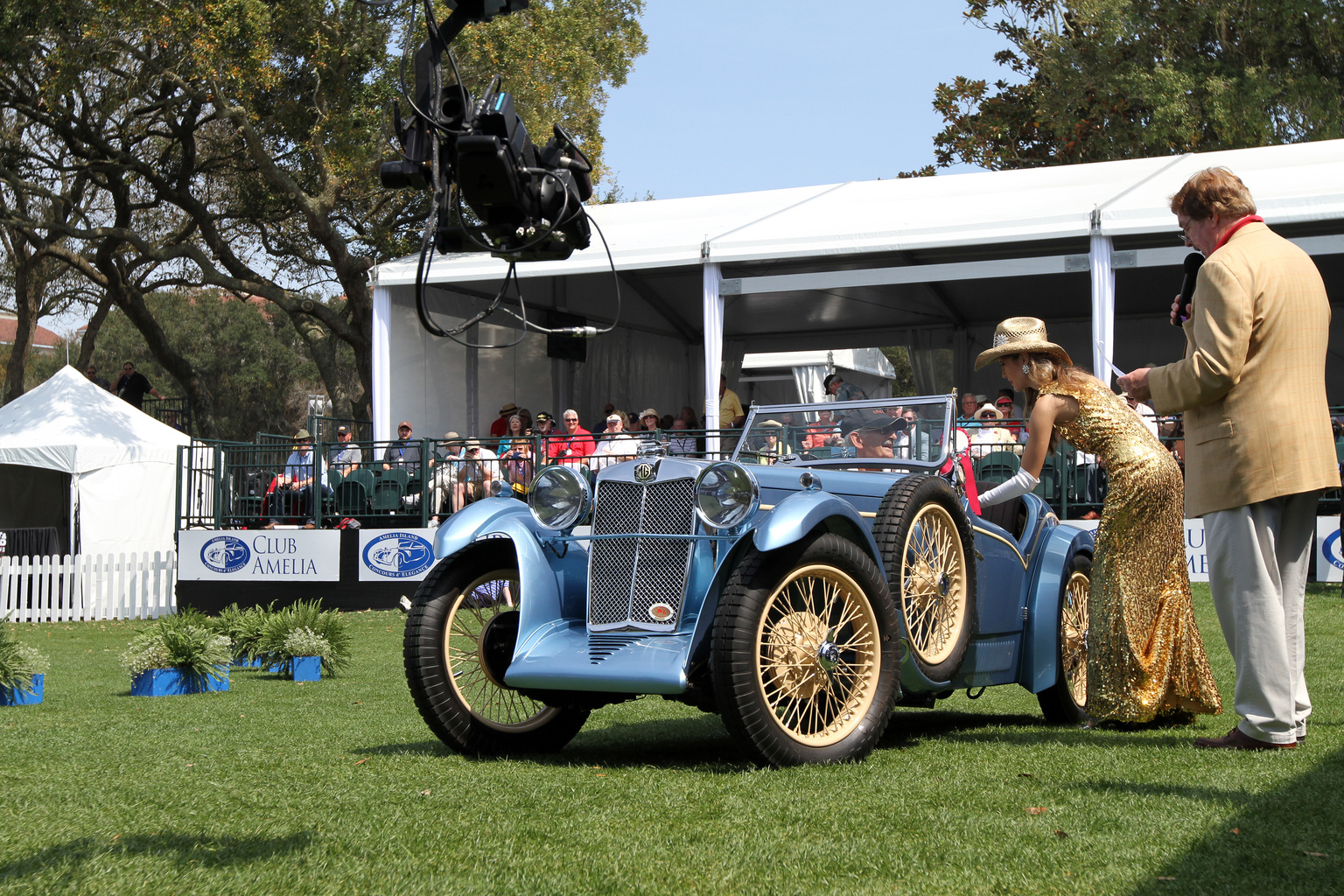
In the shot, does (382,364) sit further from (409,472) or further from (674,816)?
(674,816)

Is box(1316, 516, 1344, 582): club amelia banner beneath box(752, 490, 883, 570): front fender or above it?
beneath

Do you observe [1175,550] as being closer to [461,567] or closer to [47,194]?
[461,567]

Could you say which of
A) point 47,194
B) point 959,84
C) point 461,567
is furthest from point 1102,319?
point 47,194

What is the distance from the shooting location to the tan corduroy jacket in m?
4.73

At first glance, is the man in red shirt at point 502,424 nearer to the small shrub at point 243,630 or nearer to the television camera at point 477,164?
the small shrub at point 243,630

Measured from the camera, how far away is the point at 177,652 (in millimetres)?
8641

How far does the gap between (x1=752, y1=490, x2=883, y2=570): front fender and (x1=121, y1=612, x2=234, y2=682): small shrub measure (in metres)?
5.39

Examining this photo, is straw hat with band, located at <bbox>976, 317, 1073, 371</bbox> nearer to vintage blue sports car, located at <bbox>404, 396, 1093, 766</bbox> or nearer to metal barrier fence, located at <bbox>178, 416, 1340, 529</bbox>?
vintage blue sports car, located at <bbox>404, 396, 1093, 766</bbox>

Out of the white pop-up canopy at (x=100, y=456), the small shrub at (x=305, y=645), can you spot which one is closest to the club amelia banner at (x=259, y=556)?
the white pop-up canopy at (x=100, y=456)

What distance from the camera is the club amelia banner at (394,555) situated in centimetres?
1559

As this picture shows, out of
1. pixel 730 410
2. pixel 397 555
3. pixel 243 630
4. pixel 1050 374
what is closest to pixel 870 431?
pixel 1050 374

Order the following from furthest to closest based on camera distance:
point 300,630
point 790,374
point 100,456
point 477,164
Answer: point 790,374, point 100,456, point 300,630, point 477,164

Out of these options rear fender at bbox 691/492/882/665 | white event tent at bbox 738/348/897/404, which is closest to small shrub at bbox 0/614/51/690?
rear fender at bbox 691/492/882/665

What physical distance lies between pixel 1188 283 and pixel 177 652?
682cm
